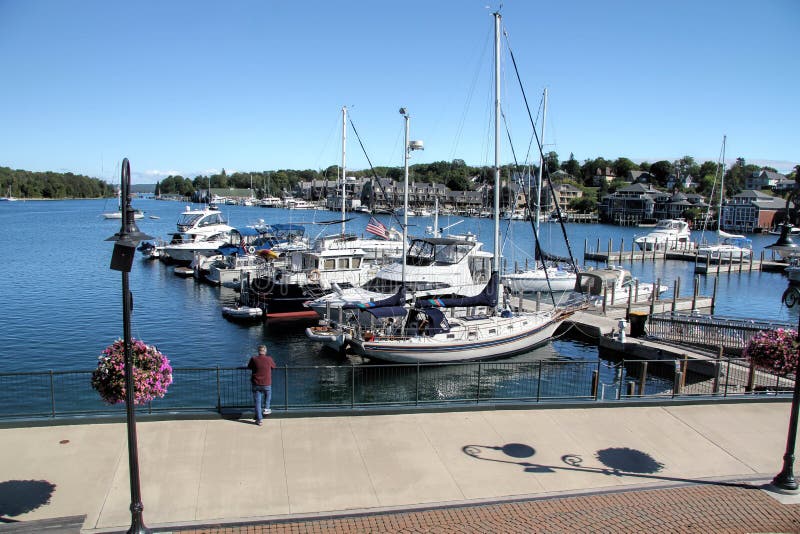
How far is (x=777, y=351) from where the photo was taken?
38.0ft

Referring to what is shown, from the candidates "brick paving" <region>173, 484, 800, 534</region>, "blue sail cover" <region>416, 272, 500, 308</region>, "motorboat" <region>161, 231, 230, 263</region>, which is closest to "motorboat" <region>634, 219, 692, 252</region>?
"motorboat" <region>161, 231, 230, 263</region>

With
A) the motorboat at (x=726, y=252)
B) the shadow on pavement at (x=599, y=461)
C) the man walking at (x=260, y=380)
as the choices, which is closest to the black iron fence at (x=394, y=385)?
the man walking at (x=260, y=380)

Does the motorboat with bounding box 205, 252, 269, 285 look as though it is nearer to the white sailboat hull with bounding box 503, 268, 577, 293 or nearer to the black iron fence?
the white sailboat hull with bounding box 503, 268, 577, 293

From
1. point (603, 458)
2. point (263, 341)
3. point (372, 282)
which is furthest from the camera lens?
point (372, 282)

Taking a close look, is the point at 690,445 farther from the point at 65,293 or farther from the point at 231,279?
the point at 65,293

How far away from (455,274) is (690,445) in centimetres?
2373

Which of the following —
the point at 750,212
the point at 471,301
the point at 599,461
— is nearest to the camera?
the point at 599,461

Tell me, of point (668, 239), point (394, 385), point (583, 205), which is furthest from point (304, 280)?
point (583, 205)

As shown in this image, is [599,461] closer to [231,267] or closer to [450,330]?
[450,330]

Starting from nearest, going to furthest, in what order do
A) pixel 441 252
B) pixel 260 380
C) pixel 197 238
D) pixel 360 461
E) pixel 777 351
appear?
pixel 360 461
pixel 777 351
pixel 260 380
pixel 441 252
pixel 197 238

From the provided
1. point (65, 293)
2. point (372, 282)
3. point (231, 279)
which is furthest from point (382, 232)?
point (65, 293)

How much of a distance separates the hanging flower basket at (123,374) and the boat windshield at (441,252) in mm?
26988

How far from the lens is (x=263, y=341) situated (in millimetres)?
33188

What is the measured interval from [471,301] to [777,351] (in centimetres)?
1657
